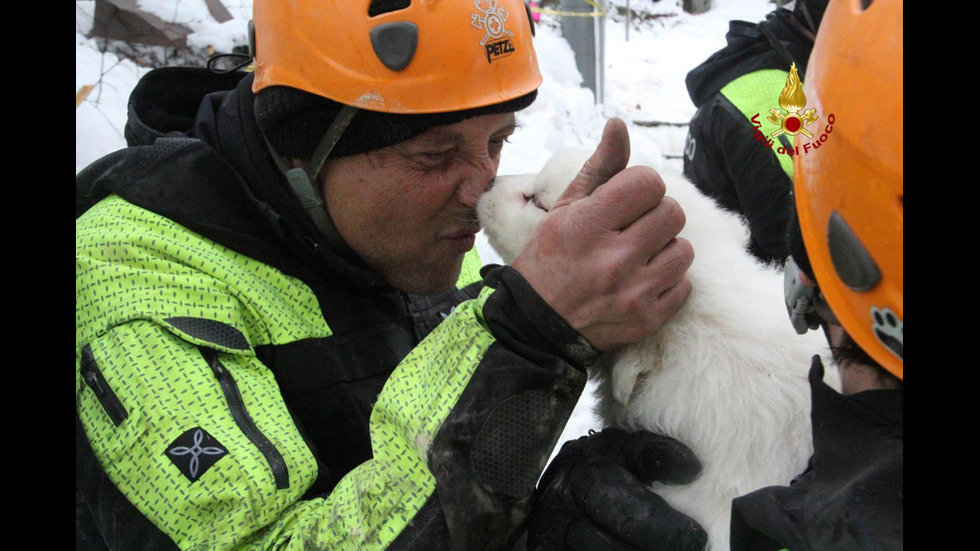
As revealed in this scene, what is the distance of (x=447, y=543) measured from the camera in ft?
4.58

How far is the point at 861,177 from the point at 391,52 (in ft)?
3.87

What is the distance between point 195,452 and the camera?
1.43 meters

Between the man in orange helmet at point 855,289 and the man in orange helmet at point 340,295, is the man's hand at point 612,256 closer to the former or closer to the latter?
the man in orange helmet at point 340,295

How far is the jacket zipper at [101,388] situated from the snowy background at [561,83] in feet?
5.77

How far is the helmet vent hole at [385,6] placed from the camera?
1.80 meters

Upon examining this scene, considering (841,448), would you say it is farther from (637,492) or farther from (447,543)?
(447,543)

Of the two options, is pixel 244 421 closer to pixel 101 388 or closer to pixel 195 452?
pixel 195 452

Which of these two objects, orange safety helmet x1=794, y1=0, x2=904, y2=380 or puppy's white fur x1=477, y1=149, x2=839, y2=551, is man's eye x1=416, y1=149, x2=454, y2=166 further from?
orange safety helmet x1=794, y1=0, x2=904, y2=380

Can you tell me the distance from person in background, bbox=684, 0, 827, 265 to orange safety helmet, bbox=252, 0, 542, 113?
1.50 metres

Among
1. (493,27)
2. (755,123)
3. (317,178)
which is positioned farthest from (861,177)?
(755,123)

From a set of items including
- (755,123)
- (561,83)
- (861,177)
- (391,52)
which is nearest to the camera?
(861,177)

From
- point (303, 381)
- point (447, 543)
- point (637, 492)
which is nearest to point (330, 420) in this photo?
point (303, 381)

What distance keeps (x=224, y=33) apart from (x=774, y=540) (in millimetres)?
6087

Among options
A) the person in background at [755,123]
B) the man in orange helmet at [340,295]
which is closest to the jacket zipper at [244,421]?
the man in orange helmet at [340,295]
